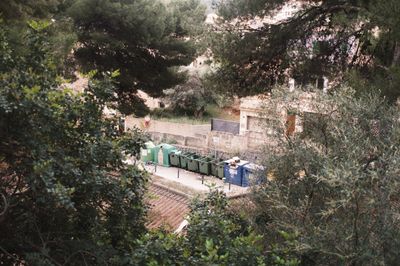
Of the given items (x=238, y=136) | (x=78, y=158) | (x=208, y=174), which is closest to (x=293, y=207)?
(x=78, y=158)

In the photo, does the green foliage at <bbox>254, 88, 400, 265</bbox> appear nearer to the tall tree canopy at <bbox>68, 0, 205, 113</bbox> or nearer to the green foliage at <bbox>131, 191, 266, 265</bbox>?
the green foliage at <bbox>131, 191, 266, 265</bbox>

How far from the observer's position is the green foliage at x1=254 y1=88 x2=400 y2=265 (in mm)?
3934

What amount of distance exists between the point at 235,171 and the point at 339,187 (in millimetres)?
11796

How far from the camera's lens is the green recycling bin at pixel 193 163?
17.8 meters

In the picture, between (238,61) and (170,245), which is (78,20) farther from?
(170,245)

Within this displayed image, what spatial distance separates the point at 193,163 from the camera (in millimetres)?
17906

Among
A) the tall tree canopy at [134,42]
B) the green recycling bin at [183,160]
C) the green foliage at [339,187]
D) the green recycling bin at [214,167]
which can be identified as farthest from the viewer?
the green recycling bin at [183,160]

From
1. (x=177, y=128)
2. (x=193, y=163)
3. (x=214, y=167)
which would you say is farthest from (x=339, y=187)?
(x=177, y=128)

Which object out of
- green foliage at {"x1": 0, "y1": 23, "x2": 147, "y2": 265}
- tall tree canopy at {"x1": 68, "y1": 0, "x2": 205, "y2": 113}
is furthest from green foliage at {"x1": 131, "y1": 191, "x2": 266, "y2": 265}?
tall tree canopy at {"x1": 68, "y1": 0, "x2": 205, "y2": 113}

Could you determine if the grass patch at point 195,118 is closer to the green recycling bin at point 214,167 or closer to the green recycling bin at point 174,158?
the green recycling bin at point 174,158

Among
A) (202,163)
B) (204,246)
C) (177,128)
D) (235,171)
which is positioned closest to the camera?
(204,246)

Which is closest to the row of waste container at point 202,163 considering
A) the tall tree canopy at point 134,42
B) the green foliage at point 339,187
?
the tall tree canopy at point 134,42

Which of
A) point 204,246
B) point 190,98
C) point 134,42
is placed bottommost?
point 190,98

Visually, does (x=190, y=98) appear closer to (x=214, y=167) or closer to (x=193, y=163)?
(x=193, y=163)
